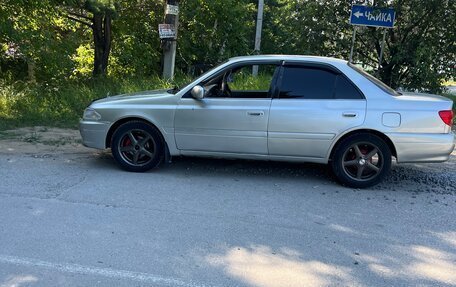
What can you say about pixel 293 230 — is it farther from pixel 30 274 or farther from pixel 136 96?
pixel 136 96

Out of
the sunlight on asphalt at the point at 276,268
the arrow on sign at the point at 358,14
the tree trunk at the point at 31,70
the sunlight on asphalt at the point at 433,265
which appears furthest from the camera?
the tree trunk at the point at 31,70

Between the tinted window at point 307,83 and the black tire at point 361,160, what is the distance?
0.66 meters

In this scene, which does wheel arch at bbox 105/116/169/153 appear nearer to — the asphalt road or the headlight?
the headlight

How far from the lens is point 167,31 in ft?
37.6

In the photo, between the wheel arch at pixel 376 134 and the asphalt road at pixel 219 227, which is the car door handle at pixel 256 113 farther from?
the wheel arch at pixel 376 134

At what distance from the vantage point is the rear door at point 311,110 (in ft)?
19.7

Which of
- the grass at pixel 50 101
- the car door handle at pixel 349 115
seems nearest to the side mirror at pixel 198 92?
the car door handle at pixel 349 115

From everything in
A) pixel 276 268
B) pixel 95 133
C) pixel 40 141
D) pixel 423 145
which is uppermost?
pixel 423 145

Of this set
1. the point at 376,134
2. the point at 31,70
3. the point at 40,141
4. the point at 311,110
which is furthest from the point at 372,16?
the point at 31,70

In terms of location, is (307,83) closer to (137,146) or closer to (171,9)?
(137,146)

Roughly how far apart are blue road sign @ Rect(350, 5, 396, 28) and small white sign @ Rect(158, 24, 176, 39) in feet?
14.4

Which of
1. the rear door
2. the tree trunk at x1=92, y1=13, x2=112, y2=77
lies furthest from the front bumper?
the tree trunk at x1=92, y1=13, x2=112, y2=77

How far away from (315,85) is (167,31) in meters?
6.16

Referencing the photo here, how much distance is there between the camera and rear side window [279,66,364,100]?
6117mm
